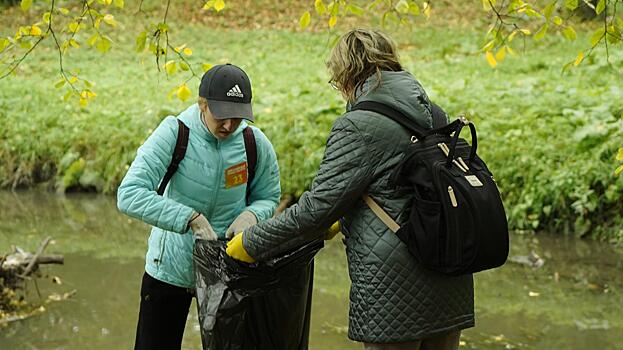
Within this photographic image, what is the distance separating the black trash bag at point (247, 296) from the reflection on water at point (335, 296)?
8.12 feet

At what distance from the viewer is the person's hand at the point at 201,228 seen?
389 cm

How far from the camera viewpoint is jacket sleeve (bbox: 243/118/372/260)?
10.9 feet

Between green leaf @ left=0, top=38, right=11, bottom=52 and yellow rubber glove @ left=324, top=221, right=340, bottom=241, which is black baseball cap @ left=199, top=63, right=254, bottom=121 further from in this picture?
green leaf @ left=0, top=38, right=11, bottom=52

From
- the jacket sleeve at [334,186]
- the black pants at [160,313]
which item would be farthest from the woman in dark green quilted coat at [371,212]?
the black pants at [160,313]

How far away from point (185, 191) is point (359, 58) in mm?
981

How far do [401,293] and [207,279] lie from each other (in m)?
0.84

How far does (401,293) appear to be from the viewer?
3398mm

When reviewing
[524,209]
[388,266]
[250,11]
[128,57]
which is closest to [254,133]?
[388,266]

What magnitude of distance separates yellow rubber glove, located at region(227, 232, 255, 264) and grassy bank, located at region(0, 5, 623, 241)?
2742 mm

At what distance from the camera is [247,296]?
12.5 ft

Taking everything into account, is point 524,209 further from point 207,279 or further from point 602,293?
point 207,279

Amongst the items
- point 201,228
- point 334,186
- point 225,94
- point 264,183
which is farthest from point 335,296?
point 334,186

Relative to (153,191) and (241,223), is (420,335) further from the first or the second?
(153,191)

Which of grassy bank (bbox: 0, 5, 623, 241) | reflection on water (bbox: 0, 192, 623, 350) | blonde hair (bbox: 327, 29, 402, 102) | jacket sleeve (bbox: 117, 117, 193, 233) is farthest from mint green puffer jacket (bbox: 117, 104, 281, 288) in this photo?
reflection on water (bbox: 0, 192, 623, 350)
